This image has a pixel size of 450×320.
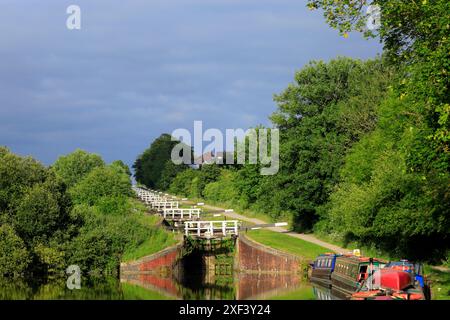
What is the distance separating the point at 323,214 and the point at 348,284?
21.5 meters

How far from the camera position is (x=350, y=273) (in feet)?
128

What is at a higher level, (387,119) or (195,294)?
(387,119)

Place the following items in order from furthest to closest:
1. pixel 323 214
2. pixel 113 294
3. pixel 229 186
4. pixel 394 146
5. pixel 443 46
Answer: pixel 229 186, pixel 323 214, pixel 394 146, pixel 113 294, pixel 443 46

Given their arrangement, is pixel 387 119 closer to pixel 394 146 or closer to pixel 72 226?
pixel 394 146

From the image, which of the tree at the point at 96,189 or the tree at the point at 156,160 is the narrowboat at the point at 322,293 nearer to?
the tree at the point at 96,189

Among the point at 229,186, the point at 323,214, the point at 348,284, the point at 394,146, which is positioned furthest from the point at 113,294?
the point at 229,186

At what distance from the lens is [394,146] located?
47.7 meters

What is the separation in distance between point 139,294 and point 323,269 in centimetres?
1141

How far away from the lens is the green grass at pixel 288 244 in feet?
172

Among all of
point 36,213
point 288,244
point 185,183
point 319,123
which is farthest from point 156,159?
point 36,213

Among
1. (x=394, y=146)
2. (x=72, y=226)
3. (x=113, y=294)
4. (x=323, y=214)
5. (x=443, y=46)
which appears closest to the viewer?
(x=443, y=46)

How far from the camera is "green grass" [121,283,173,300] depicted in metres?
37.6

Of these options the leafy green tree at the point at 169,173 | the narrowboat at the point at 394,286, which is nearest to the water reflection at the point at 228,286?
the narrowboat at the point at 394,286
